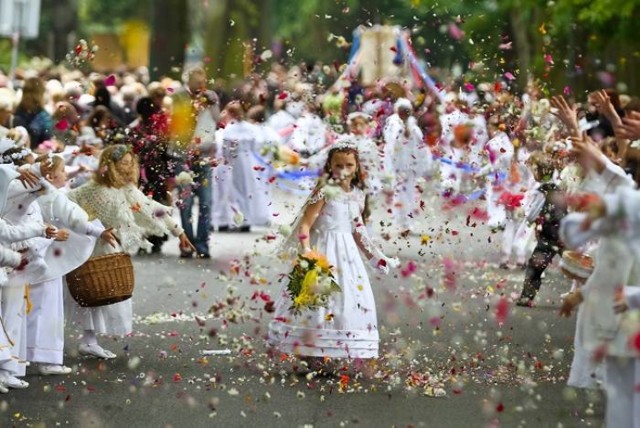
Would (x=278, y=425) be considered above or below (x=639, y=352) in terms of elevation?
below

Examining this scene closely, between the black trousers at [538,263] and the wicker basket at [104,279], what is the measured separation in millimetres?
4864

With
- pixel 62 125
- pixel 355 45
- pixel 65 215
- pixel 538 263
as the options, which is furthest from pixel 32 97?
pixel 355 45

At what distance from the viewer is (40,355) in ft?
39.3

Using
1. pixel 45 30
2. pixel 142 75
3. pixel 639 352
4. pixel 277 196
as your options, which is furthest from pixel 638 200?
pixel 45 30

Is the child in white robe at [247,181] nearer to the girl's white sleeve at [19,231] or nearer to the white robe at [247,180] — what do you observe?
the white robe at [247,180]

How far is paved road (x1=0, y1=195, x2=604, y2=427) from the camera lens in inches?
412

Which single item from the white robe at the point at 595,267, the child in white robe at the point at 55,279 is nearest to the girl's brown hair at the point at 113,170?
the child in white robe at the point at 55,279

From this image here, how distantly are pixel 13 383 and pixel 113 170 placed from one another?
238 cm

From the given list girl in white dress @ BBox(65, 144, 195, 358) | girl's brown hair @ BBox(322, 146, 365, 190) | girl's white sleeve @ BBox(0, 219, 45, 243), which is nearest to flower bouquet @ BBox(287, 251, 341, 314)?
girl's brown hair @ BBox(322, 146, 365, 190)

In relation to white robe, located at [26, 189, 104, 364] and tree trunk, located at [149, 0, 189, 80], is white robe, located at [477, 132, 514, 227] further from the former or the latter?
tree trunk, located at [149, 0, 189, 80]

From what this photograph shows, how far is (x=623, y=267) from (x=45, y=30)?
59927 mm

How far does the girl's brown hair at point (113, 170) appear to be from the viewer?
13.2 m

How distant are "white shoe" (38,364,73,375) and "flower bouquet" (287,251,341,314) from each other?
162 cm

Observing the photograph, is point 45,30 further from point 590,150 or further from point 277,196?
point 590,150
